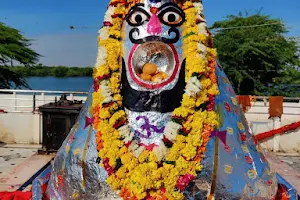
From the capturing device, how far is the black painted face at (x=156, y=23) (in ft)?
11.4

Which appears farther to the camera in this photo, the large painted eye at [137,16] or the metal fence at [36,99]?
the metal fence at [36,99]

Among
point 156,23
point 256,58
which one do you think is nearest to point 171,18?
point 156,23

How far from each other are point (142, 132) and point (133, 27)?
3.28ft

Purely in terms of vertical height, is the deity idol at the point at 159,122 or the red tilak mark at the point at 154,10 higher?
the red tilak mark at the point at 154,10

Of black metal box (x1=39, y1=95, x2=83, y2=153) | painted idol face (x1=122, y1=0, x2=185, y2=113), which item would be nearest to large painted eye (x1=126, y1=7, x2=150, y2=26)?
painted idol face (x1=122, y1=0, x2=185, y2=113)

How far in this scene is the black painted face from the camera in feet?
11.4

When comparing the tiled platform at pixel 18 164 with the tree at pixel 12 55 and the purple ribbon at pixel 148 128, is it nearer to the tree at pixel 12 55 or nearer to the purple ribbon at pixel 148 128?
the purple ribbon at pixel 148 128

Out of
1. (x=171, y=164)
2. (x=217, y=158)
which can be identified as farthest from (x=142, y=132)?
(x=217, y=158)

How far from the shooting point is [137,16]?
11.6 ft

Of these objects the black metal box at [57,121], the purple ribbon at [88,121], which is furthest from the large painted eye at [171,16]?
the black metal box at [57,121]

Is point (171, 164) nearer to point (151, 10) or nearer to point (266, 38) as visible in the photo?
point (151, 10)

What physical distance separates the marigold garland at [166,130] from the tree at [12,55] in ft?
62.8

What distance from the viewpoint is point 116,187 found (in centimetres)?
334

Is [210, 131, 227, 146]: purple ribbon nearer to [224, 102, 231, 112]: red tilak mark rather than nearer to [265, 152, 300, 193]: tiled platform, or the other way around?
[224, 102, 231, 112]: red tilak mark
